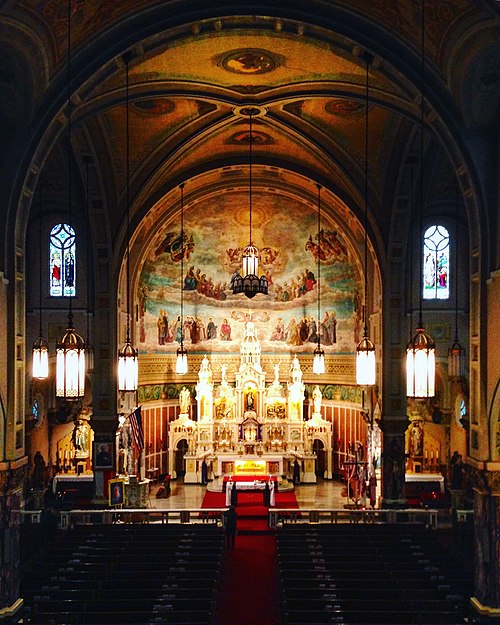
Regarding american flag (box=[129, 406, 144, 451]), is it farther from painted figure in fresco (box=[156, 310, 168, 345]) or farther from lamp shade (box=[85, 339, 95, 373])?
painted figure in fresco (box=[156, 310, 168, 345])

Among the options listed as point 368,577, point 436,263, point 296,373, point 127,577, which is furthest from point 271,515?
point 436,263

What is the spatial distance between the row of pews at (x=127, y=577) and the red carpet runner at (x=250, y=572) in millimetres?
707

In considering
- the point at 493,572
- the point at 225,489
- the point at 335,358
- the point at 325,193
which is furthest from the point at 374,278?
the point at 493,572

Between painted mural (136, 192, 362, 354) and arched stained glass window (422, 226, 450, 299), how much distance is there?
15.3 feet

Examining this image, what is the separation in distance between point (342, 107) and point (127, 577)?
14.2 m

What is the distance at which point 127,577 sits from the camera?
15078mm

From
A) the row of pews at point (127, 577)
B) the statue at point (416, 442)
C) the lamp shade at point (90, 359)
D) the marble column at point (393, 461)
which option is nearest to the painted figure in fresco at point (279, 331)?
the statue at point (416, 442)

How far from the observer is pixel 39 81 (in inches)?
559

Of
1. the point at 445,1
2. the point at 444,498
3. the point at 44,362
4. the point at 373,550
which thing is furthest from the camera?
the point at 444,498

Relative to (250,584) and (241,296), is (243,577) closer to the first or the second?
(250,584)

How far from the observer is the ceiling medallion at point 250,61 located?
1809cm

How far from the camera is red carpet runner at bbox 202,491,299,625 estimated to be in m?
15.0

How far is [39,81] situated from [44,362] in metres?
5.55

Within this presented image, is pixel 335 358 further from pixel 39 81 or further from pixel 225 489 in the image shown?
pixel 39 81
